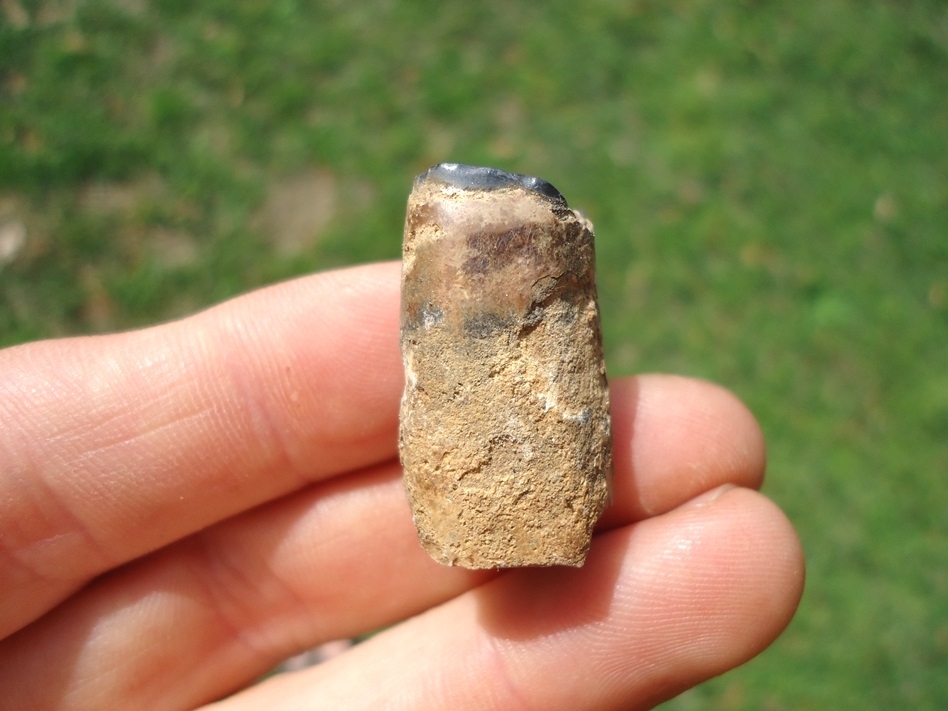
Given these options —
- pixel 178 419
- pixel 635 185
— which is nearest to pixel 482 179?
pixel 178 419

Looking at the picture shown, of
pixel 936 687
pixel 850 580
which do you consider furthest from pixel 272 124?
pixel 936 687

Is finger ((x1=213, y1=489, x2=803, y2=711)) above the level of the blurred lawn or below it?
below

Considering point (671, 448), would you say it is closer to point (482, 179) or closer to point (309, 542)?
point (482, 179)

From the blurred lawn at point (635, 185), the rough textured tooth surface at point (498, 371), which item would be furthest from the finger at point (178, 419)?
the blurred lawn at point (635, 185)

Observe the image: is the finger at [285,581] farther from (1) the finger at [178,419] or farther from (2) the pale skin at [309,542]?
(1) the finger at [178,419]

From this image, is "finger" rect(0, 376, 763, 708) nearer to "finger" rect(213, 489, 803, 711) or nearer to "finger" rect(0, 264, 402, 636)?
"finger" rect(0, 264, 402, 636)

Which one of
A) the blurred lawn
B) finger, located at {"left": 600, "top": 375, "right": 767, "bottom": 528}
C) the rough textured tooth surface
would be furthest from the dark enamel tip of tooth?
the blurred lawn
